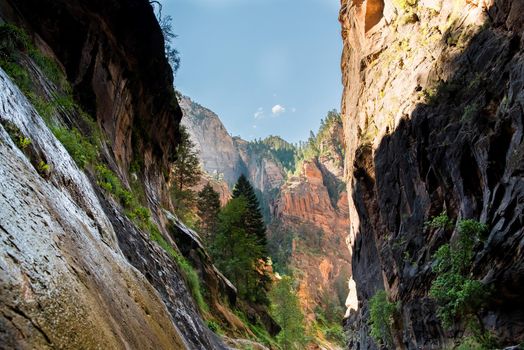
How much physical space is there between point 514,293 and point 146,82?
774 inches

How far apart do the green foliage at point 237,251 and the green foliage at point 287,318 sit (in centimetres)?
216

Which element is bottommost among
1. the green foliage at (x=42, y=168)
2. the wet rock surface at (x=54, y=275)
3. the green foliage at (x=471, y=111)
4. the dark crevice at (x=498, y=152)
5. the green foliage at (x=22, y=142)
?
the wet rock surface at (x=54, y=275)

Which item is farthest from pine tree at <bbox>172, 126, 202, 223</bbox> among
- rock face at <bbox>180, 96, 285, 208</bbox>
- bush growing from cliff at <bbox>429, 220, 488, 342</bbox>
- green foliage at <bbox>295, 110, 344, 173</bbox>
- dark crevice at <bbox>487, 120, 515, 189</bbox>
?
rock face at <bbox>180, 96, 285, 208</bbox>

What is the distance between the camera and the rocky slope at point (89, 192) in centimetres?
310

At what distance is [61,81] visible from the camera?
14.1m

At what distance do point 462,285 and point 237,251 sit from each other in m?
24.0

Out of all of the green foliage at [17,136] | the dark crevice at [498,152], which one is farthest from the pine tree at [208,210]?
the green foliage at [17,136]

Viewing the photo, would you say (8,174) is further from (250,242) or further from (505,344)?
(250,242)

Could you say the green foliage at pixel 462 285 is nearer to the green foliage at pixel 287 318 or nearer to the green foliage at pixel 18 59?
the green foliage at pixel 18 59

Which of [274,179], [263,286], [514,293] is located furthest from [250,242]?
[274,179]

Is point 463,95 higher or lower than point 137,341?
higher

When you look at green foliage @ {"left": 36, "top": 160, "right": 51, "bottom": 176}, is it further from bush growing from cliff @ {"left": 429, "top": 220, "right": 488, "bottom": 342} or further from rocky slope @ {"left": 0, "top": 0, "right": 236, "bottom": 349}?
bush growing from cliff @ {"left": 429, "top": 220, "right": 488, "bottom": 342}

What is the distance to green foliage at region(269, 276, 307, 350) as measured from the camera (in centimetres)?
3316

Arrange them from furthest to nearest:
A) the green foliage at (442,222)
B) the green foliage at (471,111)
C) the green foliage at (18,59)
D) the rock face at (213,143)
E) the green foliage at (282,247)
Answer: the rock face at (213,143) → the green foliage at (282,247) → the green foliage at (442,222) → the green foliage at (471,111) → the green foliage at (18,59)
